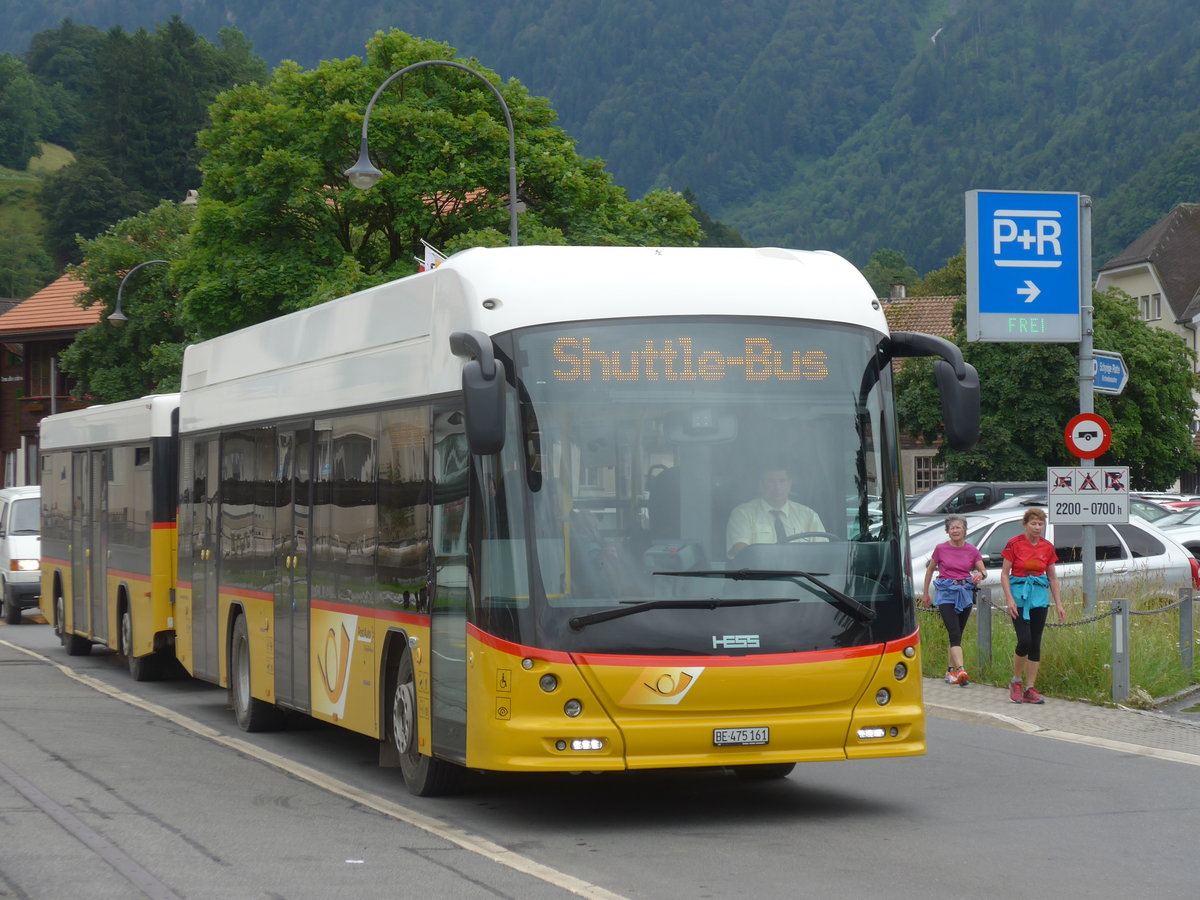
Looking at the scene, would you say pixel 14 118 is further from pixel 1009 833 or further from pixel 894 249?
pixel 1009 833

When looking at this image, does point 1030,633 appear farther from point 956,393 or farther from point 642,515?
point 642,515


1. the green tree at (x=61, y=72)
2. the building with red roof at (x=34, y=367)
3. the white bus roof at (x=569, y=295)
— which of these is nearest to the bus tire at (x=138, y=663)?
the white bus roof at (x=569, y=295)

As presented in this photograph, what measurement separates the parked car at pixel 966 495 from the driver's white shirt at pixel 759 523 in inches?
1089

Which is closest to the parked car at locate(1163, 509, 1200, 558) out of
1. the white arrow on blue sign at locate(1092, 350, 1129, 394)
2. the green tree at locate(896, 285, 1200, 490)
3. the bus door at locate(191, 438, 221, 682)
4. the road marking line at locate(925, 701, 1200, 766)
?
the white arrow on blue sign at locate(1092, 350, 1129, 394)

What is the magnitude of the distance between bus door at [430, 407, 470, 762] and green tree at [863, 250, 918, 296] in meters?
137

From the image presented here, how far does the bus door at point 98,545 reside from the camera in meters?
19.8

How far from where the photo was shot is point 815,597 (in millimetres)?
9562

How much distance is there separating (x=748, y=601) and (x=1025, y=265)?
1126cm

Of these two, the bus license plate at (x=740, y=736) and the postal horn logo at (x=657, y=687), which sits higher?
the postal horn logo at (x=657, y=687)

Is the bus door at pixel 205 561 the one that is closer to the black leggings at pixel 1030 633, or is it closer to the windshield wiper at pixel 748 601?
the black leggings at pixel 1030 633

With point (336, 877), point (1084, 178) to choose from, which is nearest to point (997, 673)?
point (336, 877)

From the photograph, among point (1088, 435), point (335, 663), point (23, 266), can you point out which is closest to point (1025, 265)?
point (1088, 435)

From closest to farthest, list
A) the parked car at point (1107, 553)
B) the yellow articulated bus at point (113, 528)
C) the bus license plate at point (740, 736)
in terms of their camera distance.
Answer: the bus license plate at point (740, 736) < the yellow articulated bus at point (113, 528) < the parked car at point (1107, 553)

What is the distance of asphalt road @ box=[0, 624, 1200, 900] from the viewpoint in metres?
8.09
